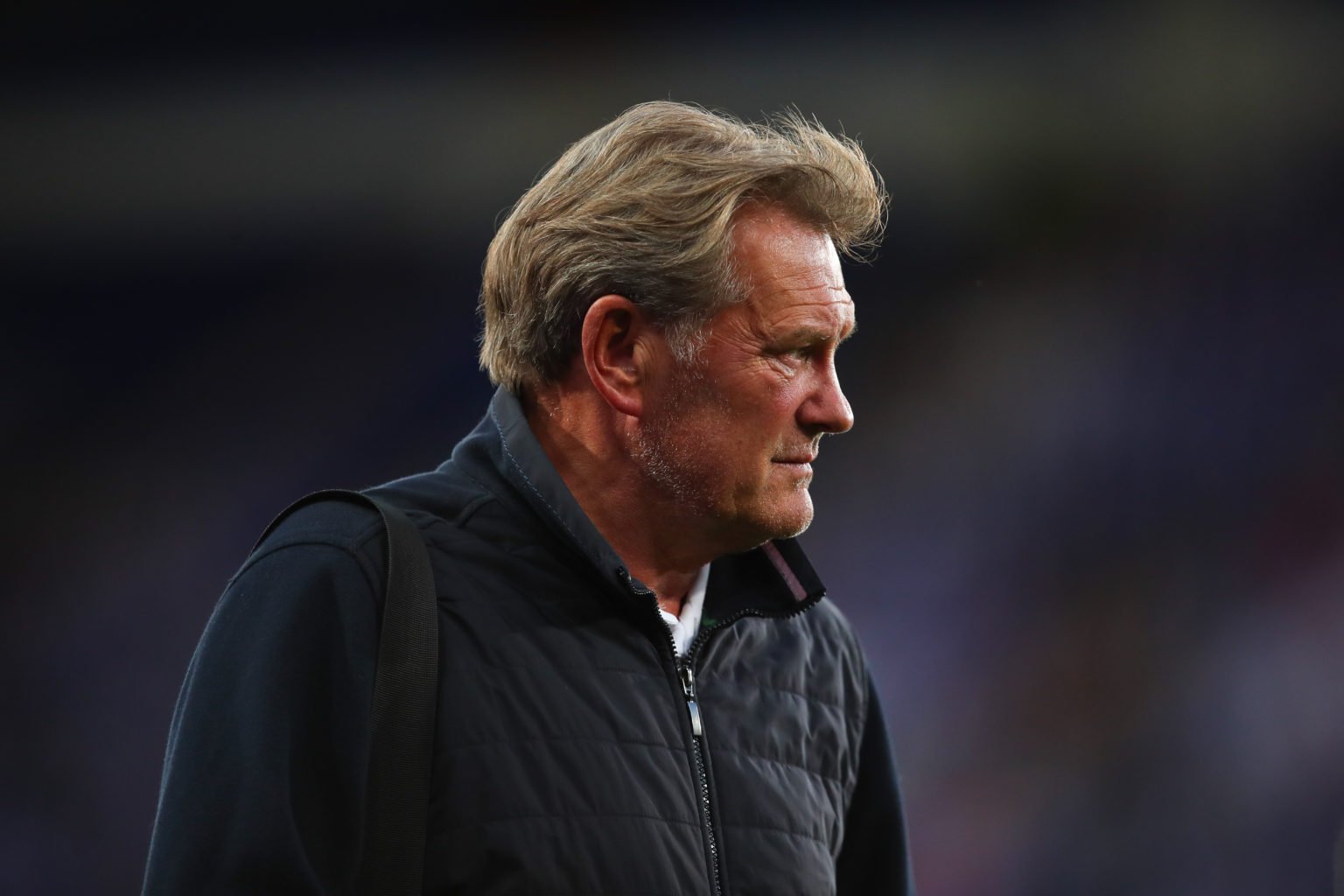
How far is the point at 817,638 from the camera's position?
78.3 inches

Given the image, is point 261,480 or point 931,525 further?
point 931,525

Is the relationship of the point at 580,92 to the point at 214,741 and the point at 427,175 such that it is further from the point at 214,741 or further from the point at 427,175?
the point at 214,741

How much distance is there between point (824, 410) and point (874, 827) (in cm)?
64

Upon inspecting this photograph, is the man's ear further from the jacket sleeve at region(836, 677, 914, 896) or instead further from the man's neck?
the jacket sleeve at region(836, 677, 914, 896)

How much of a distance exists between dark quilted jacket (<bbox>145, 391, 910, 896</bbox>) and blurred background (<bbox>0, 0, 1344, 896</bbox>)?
2.01 meters

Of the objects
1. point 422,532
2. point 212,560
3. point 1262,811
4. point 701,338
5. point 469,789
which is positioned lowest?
point 1262,811

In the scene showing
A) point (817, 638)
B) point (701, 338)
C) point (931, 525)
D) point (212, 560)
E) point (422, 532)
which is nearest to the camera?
point (422, 532)

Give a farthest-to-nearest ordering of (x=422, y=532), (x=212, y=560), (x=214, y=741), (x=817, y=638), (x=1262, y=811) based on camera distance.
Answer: (x=1262, y=811), (x=212, y=560), (x=817, y=638), (x=422, y=532), (x=214, y=741)

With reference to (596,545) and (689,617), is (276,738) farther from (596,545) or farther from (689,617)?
(689,617)

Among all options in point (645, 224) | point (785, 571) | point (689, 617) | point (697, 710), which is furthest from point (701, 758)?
point (645, 224)

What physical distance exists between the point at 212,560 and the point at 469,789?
2.33 m

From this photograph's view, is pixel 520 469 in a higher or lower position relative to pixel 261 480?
higher

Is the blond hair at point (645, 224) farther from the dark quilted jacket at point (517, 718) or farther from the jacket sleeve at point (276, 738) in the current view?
the jacket sleeve at point (276, 738)

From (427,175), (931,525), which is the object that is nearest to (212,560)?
(427,175)
